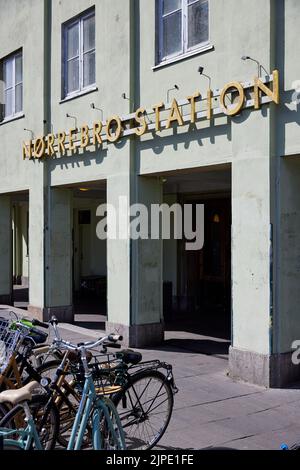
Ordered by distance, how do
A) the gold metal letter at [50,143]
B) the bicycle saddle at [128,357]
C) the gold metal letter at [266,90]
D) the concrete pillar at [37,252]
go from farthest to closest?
the concrete pillar at [37,252] < the gold metal letter at [50,143] < the gold metal letter at [266,90] < the bicycle saddle at [128,357]

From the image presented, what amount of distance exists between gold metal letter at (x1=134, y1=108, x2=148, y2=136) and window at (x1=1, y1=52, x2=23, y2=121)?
496cm

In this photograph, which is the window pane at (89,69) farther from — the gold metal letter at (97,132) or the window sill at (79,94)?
the gold metal letter at (97,132)

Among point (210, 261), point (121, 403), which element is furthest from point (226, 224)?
point (121, 403)

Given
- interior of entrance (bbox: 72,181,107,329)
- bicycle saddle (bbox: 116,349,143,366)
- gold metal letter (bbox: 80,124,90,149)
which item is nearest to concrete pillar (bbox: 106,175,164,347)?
gold metal letter (bbox: 80,124,90,149)

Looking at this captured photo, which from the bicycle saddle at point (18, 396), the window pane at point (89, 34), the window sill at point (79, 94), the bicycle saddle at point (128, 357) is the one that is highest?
the window pane at point (89, 34)

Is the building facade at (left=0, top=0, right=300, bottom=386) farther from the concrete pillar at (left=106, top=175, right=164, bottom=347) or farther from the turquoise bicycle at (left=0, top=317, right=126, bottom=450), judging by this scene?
the turquoise bicycle at (left=0, top=317, right=126, bottom=450)

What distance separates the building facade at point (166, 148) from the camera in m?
7.04

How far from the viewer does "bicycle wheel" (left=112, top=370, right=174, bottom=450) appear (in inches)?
195

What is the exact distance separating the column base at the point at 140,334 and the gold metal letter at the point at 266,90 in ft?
13.9

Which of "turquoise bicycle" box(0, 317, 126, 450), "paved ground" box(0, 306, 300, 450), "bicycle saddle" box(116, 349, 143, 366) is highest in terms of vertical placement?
"bicycle saddle" box(116, 349, 143, 366)

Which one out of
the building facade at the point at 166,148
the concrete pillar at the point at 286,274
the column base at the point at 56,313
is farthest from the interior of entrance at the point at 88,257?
the concrete pillar at the point at 286,274

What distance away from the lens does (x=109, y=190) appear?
32.3 feet

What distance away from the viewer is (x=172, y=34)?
8.83 m

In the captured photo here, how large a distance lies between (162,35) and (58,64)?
128 inches
